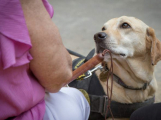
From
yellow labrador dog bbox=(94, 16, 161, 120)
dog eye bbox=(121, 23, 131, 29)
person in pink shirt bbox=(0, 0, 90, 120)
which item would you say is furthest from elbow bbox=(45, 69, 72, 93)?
dog eye bbox=(121, 23, 131, 29)

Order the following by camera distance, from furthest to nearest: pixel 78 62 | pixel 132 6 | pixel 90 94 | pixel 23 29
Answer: pixel 132 6 → pixel 78 62 → pixel 90 94 → pixel 23 29

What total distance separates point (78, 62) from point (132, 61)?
0.43 m

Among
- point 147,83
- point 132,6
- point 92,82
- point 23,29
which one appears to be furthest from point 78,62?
point 132,6

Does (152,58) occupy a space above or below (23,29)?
below

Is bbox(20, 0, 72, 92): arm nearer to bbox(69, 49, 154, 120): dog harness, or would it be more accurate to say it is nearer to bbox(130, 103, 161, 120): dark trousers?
bbox(130, 103, 161, 120): dark trousers

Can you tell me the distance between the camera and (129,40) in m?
1.51

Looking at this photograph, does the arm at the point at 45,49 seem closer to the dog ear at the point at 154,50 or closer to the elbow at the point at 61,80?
the elbow at the point at 61,80

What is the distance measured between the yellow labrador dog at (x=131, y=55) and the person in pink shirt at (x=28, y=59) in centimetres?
67

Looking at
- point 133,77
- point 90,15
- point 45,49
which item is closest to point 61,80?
point 45,49

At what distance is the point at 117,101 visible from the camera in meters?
1.57

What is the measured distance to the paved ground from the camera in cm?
310

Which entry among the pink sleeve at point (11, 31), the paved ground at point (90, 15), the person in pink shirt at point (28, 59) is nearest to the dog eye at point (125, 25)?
the person in pink shirt at point (28, 59)

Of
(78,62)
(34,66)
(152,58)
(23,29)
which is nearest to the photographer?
(23,29)

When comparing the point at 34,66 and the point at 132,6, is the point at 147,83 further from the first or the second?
the point at 132,6
